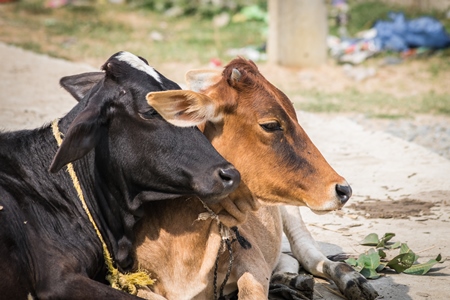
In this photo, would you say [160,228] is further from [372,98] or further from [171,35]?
[171,35]

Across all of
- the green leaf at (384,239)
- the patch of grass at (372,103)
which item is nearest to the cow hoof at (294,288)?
the green leaf at (384,239)

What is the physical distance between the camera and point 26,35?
1495cm

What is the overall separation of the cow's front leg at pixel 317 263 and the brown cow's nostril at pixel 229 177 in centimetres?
131

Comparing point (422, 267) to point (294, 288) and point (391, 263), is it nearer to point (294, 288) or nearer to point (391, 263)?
point (391, 263)

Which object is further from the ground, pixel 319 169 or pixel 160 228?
pixel 319 169

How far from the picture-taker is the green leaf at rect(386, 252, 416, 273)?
534 cm

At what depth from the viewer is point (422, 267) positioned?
5.40 m

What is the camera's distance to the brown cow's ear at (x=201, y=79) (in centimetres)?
475

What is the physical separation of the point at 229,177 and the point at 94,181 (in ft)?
2.66

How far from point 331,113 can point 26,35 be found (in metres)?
6.56

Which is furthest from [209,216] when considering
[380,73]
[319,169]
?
[380,73]

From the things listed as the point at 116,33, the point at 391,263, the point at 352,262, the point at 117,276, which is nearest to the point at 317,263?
the point at 352,262

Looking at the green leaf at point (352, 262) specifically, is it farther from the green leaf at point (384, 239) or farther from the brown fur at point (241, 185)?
the brown fur at point (241, 185)

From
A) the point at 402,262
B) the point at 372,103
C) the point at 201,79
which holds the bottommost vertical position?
the point at 372,103
